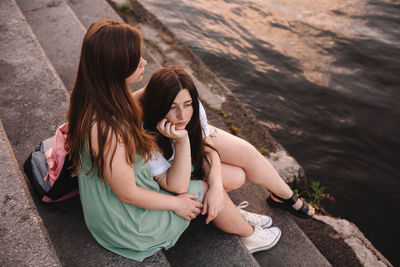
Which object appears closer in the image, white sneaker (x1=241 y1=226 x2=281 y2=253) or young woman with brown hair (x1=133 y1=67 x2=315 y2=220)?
young woman with brown hair (x1=133 y1=67 x2=315 y2=220)

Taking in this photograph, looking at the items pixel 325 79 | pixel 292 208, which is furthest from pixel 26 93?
pixel 325 79

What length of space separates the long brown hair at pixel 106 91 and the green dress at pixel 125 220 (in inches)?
7.5

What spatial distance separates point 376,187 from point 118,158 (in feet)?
10.7

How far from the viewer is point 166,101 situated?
6.55ft

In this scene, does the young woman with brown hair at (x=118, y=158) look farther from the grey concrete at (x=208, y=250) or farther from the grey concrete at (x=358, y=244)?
the grey concrete at (x=358, y=244)

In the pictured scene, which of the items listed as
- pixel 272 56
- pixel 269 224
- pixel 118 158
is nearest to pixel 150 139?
pixel 118 158

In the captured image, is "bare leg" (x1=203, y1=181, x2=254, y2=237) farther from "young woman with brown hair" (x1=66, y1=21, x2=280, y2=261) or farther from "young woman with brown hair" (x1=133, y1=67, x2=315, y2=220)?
"young woman with brown hair" (x1=133, y1=67, x2=315, y2=220)

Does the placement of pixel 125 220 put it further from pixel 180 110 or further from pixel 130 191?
pixel 180 110

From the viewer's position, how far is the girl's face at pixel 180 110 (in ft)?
6.55

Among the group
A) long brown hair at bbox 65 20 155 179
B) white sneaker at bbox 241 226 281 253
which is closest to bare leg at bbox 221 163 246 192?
white sneaker at bbox 241 226 281 253

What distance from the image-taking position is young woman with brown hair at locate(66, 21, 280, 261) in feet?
5.18

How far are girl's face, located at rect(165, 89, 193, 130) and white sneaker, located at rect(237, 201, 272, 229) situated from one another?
37.9 inches

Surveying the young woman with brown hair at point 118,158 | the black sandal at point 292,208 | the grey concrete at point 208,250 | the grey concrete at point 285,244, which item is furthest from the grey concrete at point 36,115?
the black sandal at point 292,208

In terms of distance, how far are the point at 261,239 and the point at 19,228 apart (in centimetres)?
162
